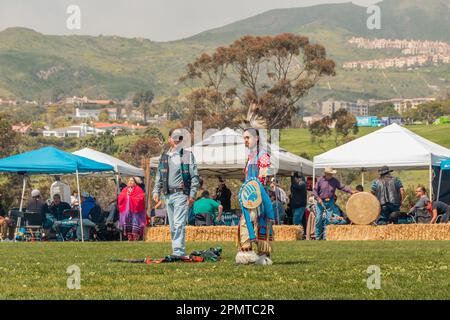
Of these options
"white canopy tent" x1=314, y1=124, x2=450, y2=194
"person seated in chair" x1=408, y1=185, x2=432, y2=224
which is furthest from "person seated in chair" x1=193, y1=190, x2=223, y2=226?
"person seated in chair" x1=408, y1=185, x2=432, y2=224

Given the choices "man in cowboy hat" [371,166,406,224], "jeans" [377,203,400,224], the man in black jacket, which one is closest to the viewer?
"man in cowboy hat" [371,166,406,224]

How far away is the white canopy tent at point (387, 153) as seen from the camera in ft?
85.5

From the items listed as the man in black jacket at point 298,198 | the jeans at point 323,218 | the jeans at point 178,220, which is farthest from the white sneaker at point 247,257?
the man in black jacket at point 298,198

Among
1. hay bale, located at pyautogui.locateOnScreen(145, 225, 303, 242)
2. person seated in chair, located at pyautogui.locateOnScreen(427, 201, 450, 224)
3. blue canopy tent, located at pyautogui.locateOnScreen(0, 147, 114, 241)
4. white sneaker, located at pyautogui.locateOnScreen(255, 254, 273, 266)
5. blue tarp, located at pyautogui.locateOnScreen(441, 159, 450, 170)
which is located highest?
blue canopy tent, located at pyautogui.locateOnScreen(0, 147, 114, 241)

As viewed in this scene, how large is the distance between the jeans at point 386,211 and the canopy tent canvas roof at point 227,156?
3.86m

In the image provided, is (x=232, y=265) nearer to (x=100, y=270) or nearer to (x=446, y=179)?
(x=100, y=270)

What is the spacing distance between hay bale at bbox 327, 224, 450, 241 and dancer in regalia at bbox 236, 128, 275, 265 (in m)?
10.9

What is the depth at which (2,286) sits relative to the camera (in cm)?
957

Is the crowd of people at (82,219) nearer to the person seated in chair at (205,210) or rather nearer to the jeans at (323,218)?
the person seated in chair at (205,210)

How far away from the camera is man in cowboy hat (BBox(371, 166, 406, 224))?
24750 mm

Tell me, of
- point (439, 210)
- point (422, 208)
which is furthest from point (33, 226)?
point (439, 210)

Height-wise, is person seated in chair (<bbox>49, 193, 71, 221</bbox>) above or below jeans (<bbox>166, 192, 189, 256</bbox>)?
below

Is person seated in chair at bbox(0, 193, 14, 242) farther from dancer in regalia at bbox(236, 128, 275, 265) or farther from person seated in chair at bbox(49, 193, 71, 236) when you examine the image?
dancer in regalia at bbox(236, 128, 275, 265)
